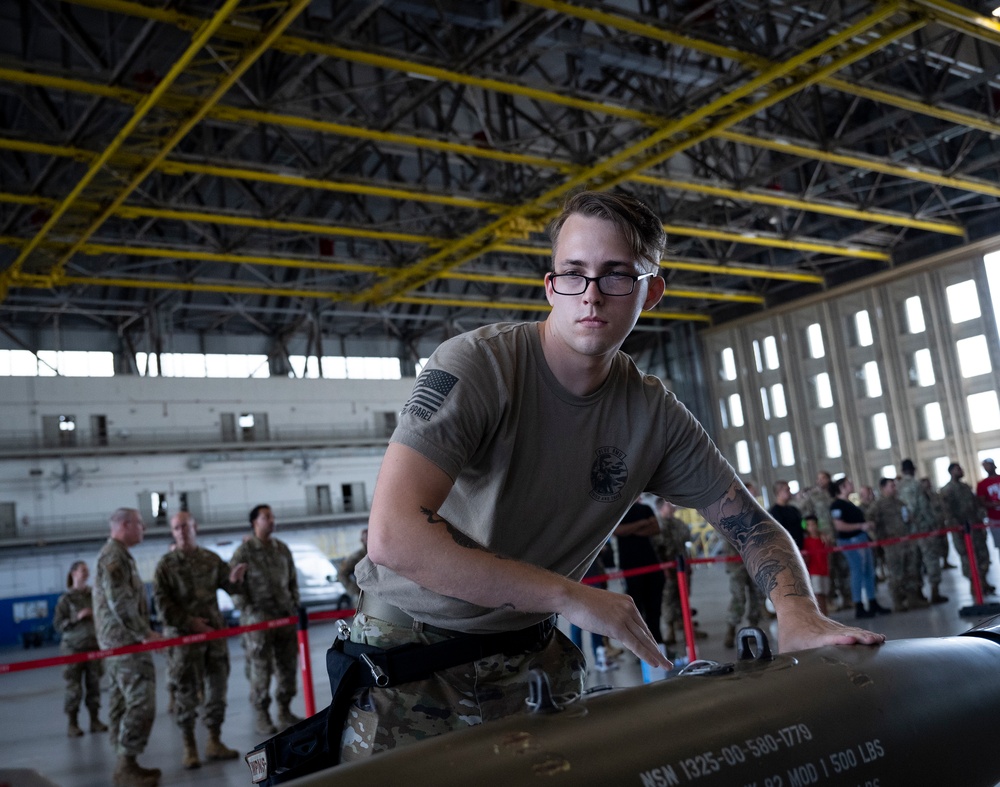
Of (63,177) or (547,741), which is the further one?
(63,177)

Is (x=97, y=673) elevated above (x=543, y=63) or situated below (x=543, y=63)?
below

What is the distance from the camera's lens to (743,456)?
33.6 meters

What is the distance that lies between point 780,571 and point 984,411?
27.4 meters

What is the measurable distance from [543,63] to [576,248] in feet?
56.0

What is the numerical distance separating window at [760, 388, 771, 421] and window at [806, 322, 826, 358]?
2167 millimetres

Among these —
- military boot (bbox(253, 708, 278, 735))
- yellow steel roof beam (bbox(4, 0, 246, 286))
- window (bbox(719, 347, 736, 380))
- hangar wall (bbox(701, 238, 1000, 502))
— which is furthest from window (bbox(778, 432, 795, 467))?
military boot (bbox(253, 708, 278, 735))

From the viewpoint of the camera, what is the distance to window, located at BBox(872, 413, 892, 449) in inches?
1141

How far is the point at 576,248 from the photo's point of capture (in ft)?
6.40

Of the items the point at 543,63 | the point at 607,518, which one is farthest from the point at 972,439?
the point at 607,518

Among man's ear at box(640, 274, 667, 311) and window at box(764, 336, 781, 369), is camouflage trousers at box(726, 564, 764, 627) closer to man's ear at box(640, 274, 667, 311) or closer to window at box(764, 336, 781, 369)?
man's ear at box(640, 274, 667, 311)

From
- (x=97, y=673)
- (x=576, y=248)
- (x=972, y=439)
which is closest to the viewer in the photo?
(x=576, y=248)

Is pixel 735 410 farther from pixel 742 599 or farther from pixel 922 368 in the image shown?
pixel 742 599

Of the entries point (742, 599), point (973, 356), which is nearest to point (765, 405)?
point (973, 356)

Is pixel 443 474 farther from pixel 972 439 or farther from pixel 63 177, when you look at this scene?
pixel 972 439
